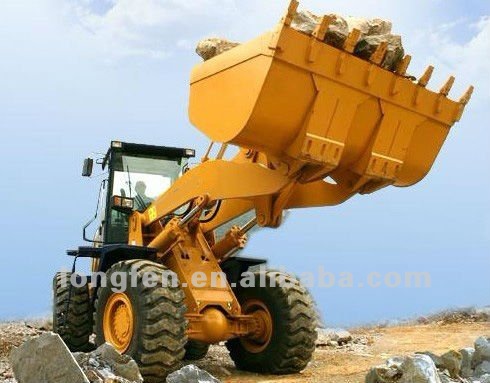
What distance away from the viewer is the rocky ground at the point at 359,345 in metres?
8.07

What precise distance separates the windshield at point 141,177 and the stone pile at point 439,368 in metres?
4.23

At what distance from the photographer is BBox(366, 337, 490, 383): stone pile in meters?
5.27

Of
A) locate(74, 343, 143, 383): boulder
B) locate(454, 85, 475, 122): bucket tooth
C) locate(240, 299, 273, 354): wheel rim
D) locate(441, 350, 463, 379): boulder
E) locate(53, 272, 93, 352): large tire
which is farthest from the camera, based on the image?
locate(53, 272, 93, 352): large tire

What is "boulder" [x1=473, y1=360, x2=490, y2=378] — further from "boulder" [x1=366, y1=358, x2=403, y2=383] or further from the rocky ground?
"boulder" [x1=366, y1=358, x2=403, y2=383]

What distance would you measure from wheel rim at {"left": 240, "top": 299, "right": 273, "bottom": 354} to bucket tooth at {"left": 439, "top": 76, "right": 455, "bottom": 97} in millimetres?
3357

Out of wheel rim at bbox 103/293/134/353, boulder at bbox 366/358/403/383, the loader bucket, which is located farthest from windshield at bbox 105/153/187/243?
boulder at bbox 366/358/403/383

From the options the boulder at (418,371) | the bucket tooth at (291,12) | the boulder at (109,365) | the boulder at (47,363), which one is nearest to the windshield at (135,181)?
the boulder at (109,365)

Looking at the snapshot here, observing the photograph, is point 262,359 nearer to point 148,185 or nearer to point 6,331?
point 148,185

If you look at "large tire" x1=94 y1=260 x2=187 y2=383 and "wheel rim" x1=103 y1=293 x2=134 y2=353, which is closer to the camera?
"large tire" x1=94 y1=260 x2=187 y2=383

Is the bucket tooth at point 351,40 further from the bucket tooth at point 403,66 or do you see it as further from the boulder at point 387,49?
the bucket tooth at point 403,66

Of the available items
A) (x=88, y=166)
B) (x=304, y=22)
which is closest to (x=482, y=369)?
(x=304, y=22)

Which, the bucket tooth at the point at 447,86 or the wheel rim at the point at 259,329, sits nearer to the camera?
the bucket tooth at the point at 447,86

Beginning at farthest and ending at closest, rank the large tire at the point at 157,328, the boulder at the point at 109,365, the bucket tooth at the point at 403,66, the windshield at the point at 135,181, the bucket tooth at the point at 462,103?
the windshield at the point at 135,181 → the bucket tooth at the point at 462,103 → the large tire at the point at 157,328 → the bucket tooth at the point at 403,66 → the boulder at the point at 109,365

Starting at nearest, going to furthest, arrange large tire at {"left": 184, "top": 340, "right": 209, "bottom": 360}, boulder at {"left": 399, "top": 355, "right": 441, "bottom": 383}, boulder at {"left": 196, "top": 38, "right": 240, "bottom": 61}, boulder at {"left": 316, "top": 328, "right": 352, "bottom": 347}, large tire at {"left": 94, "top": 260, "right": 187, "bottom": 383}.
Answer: boulder at {"left": 399, "top": 355, "right": 441, "bottom": 383} → boulder at {"left": 196, "top": 38, "right": 240, "bottom": 61} → large tire at {"left": 94, "top": 260, "right": 187, "bottom": 383} → large tire at {"left": 184, "top": 340, "right": 209, "bottom": 360} → boulder at {"left": 316, "top": 328, "right": 352, "bottom": 347}
